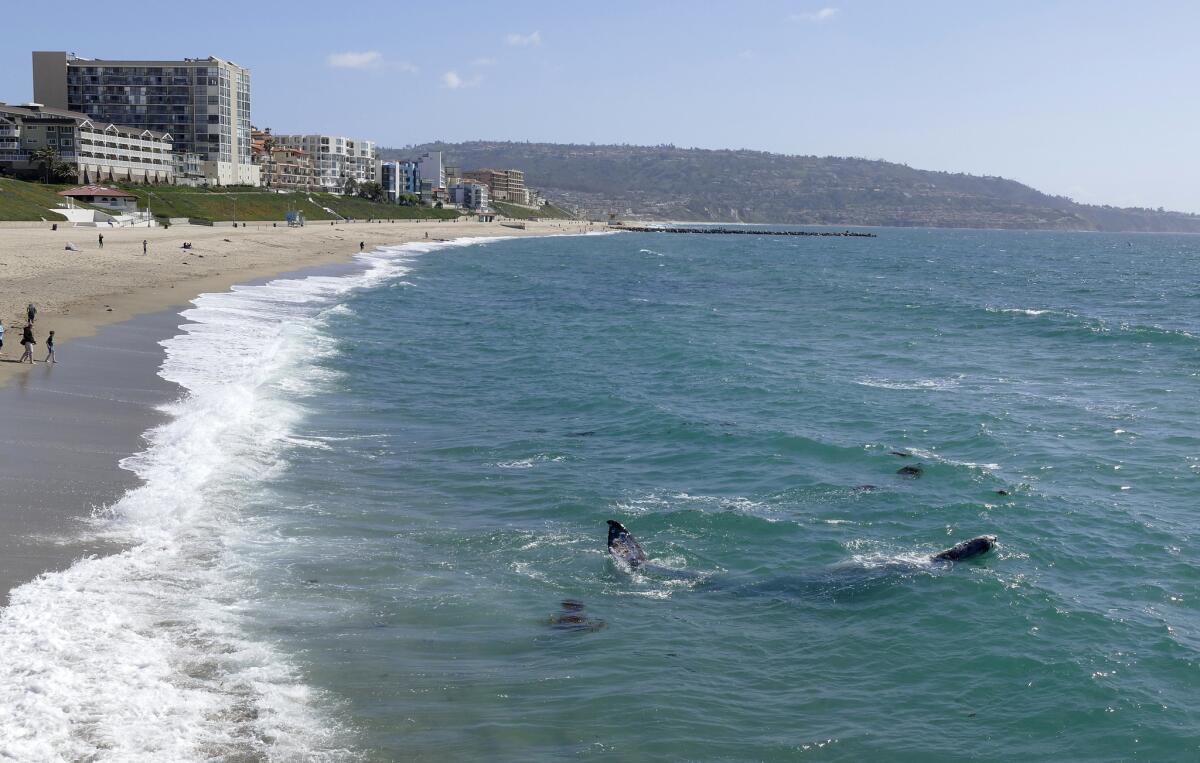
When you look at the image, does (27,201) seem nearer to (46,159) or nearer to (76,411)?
(46,159)

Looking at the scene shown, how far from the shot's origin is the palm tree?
116938mm

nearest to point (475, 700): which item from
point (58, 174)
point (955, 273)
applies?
point (955, 273)

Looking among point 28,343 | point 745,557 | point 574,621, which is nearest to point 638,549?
point 745,557

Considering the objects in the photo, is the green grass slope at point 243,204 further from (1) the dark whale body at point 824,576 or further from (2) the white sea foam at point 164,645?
(1) the dark whale body at point 824,576

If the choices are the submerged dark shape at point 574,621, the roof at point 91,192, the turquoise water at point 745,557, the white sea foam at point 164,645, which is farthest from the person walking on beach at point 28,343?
the roof at point 91,192

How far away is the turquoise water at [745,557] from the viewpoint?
11.9 meters

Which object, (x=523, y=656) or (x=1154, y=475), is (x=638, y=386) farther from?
(x=523, y=656)

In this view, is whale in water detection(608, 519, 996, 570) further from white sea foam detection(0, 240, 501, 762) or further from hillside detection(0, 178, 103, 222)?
hillside detection(0, 178, 103, 222)

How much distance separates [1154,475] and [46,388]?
24687 millimetres

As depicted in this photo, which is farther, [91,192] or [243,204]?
[243,204]

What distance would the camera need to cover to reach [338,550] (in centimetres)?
1647

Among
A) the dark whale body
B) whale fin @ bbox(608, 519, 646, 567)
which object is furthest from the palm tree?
whale fin @ bbox(608, 519, 646, 567)

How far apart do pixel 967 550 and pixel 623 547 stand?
5.55m

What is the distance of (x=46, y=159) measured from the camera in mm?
117375
